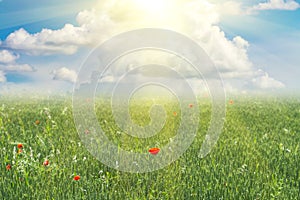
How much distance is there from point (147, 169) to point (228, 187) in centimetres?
113

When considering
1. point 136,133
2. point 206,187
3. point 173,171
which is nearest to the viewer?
point 206,187

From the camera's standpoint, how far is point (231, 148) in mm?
6316


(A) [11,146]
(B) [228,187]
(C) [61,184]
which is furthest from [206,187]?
(A) [11,146]

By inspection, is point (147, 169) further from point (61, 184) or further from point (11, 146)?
point (11, 146)

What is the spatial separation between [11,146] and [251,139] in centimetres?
434

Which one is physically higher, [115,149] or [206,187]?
[115,149]

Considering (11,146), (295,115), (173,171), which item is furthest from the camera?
(295,115)

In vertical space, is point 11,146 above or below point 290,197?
above

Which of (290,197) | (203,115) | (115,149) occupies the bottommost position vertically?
(290,197)

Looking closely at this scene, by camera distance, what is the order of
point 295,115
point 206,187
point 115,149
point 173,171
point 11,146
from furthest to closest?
point 295,115 → point 11,146 → point 115,149 → point 173,171 → point 206,187

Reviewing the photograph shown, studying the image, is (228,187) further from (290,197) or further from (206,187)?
(290,197)

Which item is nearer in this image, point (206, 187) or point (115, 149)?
point (206, 187)

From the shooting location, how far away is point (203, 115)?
1064 centimetres

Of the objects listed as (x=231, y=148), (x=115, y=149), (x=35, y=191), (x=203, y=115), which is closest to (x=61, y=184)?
(x=35, y=191)
